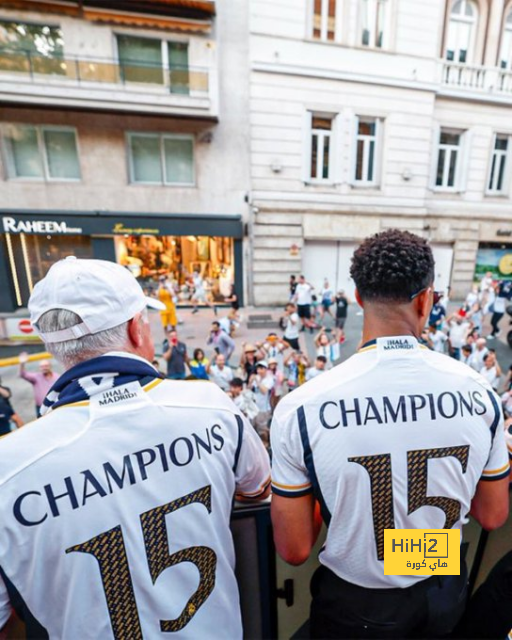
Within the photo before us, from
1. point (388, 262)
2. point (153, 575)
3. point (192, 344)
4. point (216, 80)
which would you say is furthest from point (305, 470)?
point (216, 80)

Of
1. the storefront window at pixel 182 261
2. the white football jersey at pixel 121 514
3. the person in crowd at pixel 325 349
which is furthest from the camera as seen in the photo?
the storefront window at pixel 182 261

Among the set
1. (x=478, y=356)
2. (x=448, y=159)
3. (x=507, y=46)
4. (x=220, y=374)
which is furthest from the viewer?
(x=448, y=159)

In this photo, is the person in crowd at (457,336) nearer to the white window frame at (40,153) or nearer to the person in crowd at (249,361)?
Answer: the person in crowd at (249,361)

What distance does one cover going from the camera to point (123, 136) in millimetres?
13234

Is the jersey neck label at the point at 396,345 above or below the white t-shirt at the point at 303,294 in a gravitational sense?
above

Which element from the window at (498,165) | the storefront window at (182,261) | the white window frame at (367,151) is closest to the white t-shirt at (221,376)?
the storefront window at (182,261)

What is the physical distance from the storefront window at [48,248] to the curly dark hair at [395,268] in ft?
48.1

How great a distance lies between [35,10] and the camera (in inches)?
463

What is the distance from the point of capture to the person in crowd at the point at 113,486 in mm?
1085

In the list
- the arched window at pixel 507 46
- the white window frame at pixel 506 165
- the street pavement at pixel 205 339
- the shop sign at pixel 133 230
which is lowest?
the street pavement at pixel 205 339

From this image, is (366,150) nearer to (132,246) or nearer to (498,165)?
(498,165)

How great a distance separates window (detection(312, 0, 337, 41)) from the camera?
1312cm

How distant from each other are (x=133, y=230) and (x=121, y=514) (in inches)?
552

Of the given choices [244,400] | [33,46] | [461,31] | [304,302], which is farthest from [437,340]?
[33,46]
